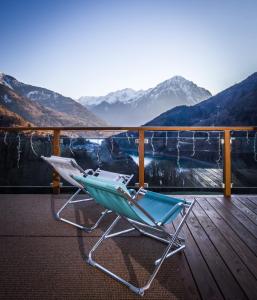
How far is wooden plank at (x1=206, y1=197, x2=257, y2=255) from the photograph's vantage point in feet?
6.88

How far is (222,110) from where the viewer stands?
7075 cm

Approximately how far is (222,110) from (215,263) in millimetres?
A: 74861

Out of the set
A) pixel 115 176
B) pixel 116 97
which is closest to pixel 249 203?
pixel 115 176

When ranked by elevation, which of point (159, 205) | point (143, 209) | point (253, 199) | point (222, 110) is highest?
point (222, 110)

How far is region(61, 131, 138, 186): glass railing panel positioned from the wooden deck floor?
149cm

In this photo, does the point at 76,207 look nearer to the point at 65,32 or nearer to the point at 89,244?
the point at 89,244

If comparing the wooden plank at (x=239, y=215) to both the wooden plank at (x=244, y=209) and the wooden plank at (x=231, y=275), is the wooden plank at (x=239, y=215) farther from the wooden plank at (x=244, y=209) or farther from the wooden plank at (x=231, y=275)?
the wooden plank at (x=231, y=275)

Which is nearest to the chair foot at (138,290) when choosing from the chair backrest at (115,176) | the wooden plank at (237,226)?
the wooden plank at (237,226)

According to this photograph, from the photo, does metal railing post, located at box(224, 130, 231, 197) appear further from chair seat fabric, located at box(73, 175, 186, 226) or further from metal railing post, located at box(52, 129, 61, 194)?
metal railing post, located at box(52, 129, 61, 194)

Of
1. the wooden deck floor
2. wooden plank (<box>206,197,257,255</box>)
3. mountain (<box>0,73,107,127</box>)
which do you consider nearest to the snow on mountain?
mountain (<box>0,73,107,127</box>)

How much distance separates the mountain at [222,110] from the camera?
62.9 meters

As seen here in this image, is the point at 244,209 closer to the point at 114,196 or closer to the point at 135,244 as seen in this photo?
the point at 135,244

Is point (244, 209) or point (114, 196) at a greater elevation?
point (114, 196)

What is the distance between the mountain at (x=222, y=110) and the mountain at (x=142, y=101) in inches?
1957
